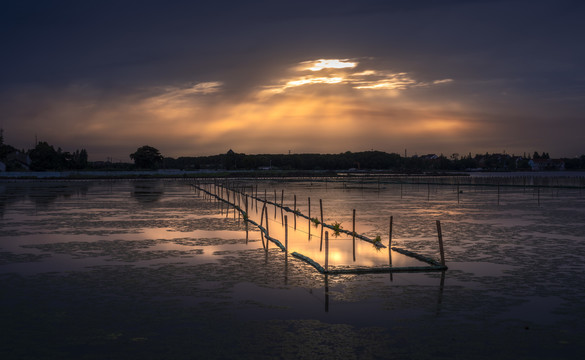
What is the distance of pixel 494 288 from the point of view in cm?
1656

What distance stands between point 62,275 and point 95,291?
3.26 m

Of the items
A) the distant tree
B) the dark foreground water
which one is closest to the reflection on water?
the dark foreground water

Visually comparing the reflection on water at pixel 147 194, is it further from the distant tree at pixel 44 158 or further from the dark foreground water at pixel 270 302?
the distant tree at pixel 44 158

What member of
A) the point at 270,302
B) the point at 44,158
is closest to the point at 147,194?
the point at 270,302

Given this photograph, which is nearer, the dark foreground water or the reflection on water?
the dark foreground water

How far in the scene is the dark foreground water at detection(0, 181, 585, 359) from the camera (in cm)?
1108

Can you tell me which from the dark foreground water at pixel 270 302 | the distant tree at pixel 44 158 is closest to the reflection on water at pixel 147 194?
the dark foreground water at pixel 270 302

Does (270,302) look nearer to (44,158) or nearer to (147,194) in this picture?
(147,194)

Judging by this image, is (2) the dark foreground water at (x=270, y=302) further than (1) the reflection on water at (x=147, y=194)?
No

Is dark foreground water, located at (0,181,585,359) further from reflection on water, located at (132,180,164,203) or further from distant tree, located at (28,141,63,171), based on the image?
distant tree, located at (28,141,63,171)

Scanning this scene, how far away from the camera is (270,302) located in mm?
14711

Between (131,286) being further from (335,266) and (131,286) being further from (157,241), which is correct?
(157,241)

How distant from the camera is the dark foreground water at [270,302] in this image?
11078 millimetres

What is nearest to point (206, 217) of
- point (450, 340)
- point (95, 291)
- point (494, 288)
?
point (95, 291)
